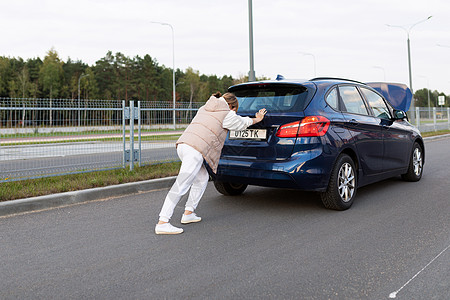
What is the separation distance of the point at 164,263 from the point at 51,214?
2499mm

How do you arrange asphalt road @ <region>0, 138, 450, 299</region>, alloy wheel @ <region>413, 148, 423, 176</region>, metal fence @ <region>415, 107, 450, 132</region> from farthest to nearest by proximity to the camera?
metal fence @ <region>415, 107, 450, 132</region>, alloy wheel @ <region>413, 148, 423, 176</region>, asphalt road @ <region>0, 138, 450, 299</region>

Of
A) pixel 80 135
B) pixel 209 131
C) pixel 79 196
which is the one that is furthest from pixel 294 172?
pixel 80 135

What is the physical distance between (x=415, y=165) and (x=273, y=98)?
3.73m

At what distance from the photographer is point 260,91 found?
555 cm

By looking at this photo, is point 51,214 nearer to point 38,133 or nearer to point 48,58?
point 38,133

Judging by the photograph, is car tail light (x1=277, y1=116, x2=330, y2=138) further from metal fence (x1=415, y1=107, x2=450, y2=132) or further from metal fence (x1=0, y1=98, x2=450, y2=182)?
metal fence (x1=415, y1=107, x2=450, y2=132)

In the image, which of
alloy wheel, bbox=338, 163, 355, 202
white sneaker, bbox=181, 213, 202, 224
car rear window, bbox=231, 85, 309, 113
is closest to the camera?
white sneaker, bbox=181, 213, 202, 224

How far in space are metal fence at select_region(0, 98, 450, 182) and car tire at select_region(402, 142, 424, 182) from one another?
4.62m

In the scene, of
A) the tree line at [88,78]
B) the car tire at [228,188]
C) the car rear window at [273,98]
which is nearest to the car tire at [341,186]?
the car rear window at [273,98]

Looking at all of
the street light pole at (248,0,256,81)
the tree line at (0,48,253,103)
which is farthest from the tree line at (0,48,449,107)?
the street light pole at (248,0,256,81)

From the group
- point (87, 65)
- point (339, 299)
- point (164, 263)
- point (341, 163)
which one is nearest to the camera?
point (339, 299)

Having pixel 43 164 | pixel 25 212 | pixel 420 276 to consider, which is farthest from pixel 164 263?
pixel 43 164

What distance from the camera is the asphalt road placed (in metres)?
3.04

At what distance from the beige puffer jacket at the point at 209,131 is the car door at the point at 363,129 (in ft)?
6.13
